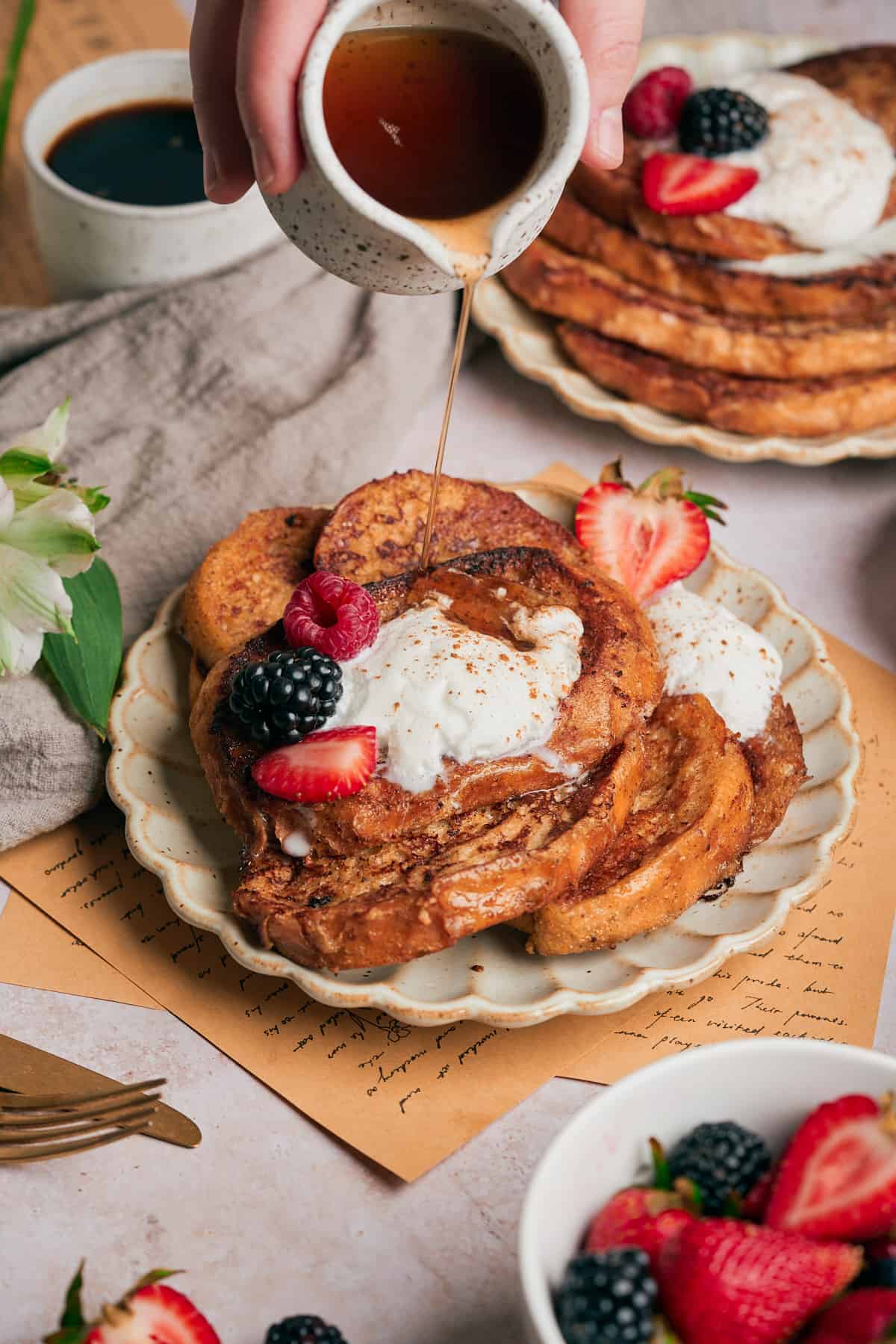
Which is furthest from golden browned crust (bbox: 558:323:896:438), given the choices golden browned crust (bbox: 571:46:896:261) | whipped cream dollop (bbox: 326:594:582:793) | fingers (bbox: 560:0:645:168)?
whipped cream dollop (bbox: 326:594:582:793)

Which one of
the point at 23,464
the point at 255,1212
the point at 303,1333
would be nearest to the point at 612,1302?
the point at 303,1333

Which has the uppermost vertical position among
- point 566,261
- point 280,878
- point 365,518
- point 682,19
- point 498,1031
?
point 682,19

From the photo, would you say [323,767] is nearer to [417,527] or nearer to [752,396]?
[417,527]

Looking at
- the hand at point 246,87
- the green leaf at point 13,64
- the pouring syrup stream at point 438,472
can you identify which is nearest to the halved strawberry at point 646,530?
the pouring syrup stream at point 438,472

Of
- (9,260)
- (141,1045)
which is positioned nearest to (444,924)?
(141,1045)

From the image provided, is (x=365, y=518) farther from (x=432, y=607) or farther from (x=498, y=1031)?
(x=498, y=1031)

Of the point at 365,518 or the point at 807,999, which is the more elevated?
the point at 365,518
